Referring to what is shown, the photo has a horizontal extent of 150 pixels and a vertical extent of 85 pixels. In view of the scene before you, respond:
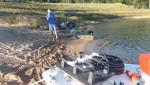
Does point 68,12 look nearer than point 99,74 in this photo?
No

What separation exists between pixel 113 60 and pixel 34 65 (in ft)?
13.0

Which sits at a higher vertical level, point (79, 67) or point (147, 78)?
point (79, 67)

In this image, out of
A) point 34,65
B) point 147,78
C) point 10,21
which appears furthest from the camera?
point 10,21

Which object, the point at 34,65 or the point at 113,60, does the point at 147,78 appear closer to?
the point at 113,60

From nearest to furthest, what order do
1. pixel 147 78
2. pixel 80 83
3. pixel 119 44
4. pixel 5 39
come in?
1. pixel 80 83
2. pixel 147 78
3. pixel 5 39
4. pixel 119 44

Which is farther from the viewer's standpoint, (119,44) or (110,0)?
(110,0)

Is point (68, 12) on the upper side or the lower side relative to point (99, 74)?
lower

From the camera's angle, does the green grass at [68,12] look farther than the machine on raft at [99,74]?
Yes

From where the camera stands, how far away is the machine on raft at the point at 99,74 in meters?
4.63

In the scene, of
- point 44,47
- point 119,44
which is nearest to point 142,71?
point 44,47

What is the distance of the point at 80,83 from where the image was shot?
4.59m

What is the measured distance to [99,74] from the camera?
482cm

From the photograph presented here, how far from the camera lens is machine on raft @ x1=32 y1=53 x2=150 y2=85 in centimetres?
463

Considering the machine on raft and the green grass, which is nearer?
the machine on raft
